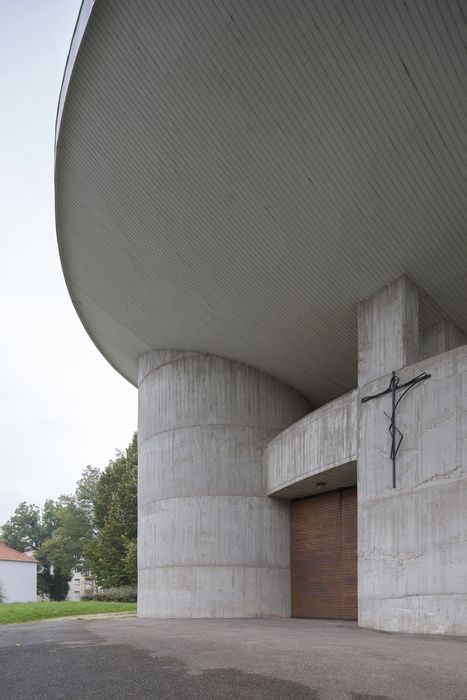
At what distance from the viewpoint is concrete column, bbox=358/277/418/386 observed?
13203 mm

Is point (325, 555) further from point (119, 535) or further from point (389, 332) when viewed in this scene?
point (119, 535)

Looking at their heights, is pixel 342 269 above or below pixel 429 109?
below

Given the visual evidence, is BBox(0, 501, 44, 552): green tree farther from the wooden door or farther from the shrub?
the wooden door

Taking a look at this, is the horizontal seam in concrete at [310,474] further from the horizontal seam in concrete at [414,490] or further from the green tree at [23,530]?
the green tree at [23,530]

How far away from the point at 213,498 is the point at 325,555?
338 centimetres

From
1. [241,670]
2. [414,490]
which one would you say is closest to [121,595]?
[414,490]

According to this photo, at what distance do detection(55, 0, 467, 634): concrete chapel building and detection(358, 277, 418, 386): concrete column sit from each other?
44mm

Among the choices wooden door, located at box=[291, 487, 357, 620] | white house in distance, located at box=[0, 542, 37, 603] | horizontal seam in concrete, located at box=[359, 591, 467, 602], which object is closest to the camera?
horizontal seam in concrete, located at box=[359, 591, 467, 602]

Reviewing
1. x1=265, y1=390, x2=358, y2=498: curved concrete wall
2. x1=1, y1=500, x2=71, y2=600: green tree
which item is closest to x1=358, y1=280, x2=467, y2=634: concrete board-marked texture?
x1=265, y1=390, x2=358, y2=498: curved concrete wall

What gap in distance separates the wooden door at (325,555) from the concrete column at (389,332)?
455 cm

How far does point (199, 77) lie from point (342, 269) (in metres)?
4.97

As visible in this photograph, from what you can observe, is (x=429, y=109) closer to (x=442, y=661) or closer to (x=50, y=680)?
(x=442, y=661)

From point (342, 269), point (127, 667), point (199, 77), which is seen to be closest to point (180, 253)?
point (342, 269)

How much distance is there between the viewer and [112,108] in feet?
39.0
